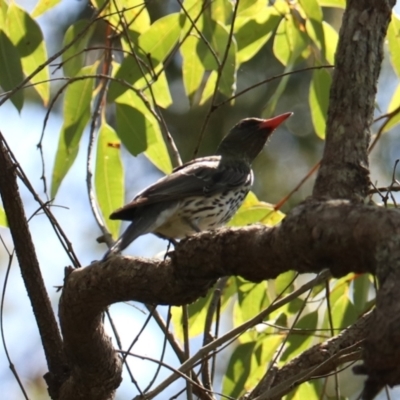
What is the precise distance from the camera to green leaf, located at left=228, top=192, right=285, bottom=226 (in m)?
3.84

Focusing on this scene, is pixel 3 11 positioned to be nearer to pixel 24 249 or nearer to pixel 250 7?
pixel 250 7

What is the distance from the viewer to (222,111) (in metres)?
7.49

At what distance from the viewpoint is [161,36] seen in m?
3.65

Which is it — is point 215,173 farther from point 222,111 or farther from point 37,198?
point 222,111

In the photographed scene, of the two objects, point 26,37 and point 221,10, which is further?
point 221,10

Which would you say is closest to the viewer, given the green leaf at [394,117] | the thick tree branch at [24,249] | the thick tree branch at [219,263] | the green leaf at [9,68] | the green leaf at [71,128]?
the thick tree branch at [219,263]

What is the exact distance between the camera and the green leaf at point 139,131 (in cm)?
366

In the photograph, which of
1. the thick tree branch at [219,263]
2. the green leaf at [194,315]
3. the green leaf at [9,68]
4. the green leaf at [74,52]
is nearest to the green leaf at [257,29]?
the green leaf at [74,52]

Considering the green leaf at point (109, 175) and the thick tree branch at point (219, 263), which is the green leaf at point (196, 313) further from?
the thick tree branch at point (219, 263)

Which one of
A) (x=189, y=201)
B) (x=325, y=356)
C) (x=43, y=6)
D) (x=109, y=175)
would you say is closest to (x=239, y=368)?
(x=325, y=356)

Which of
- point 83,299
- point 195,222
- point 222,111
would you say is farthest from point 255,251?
point 222,111

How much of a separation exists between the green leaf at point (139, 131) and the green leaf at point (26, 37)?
0.35 m

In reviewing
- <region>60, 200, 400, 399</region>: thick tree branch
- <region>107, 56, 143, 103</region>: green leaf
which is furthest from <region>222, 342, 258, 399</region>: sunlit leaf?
<region>107, 56, 143, 103</region>: green leaf

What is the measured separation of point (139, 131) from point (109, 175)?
273mm
